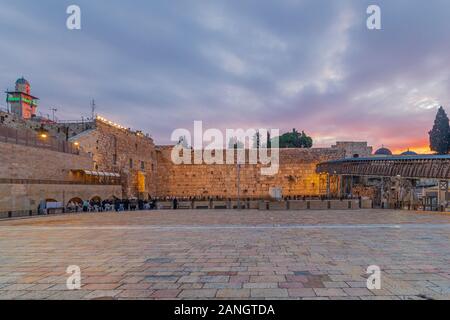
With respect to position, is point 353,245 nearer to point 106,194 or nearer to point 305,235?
point 305,235

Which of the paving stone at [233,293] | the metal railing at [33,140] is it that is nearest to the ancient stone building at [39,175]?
the metal railing at [33,140]

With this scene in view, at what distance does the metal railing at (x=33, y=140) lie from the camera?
55.6 ft

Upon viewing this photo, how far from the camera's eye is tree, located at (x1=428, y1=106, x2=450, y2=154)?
40.2 m

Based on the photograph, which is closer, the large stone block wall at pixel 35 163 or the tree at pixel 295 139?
the large stone block wall at pixel 35 163

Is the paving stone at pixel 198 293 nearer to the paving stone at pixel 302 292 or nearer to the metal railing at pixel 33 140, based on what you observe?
the paving stone at pixel 302 292

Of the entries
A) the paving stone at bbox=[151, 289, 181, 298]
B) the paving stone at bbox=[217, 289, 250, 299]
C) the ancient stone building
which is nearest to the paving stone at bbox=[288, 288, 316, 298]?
the paving stone at bbox=[217, 289, 250, 299]

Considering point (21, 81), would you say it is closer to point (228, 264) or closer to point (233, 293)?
point (228, 264)

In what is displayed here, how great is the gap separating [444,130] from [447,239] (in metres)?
42.7

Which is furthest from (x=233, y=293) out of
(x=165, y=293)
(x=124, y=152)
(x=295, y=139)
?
(x=295, y=139)

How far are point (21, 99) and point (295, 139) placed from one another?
52700 mm

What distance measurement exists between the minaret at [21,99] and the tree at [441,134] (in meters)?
66.9

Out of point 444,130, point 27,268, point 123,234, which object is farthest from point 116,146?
point 444,130

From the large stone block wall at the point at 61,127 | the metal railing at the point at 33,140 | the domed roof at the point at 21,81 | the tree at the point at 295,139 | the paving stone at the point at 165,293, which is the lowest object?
the paving stone at the point at 165,293

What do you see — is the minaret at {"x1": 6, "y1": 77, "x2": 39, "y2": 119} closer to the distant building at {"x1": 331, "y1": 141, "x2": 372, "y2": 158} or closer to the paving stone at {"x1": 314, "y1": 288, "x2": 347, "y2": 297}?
the distant building at {"x1": 331, "y1": 141, "x2": 372, "y2": 158}
